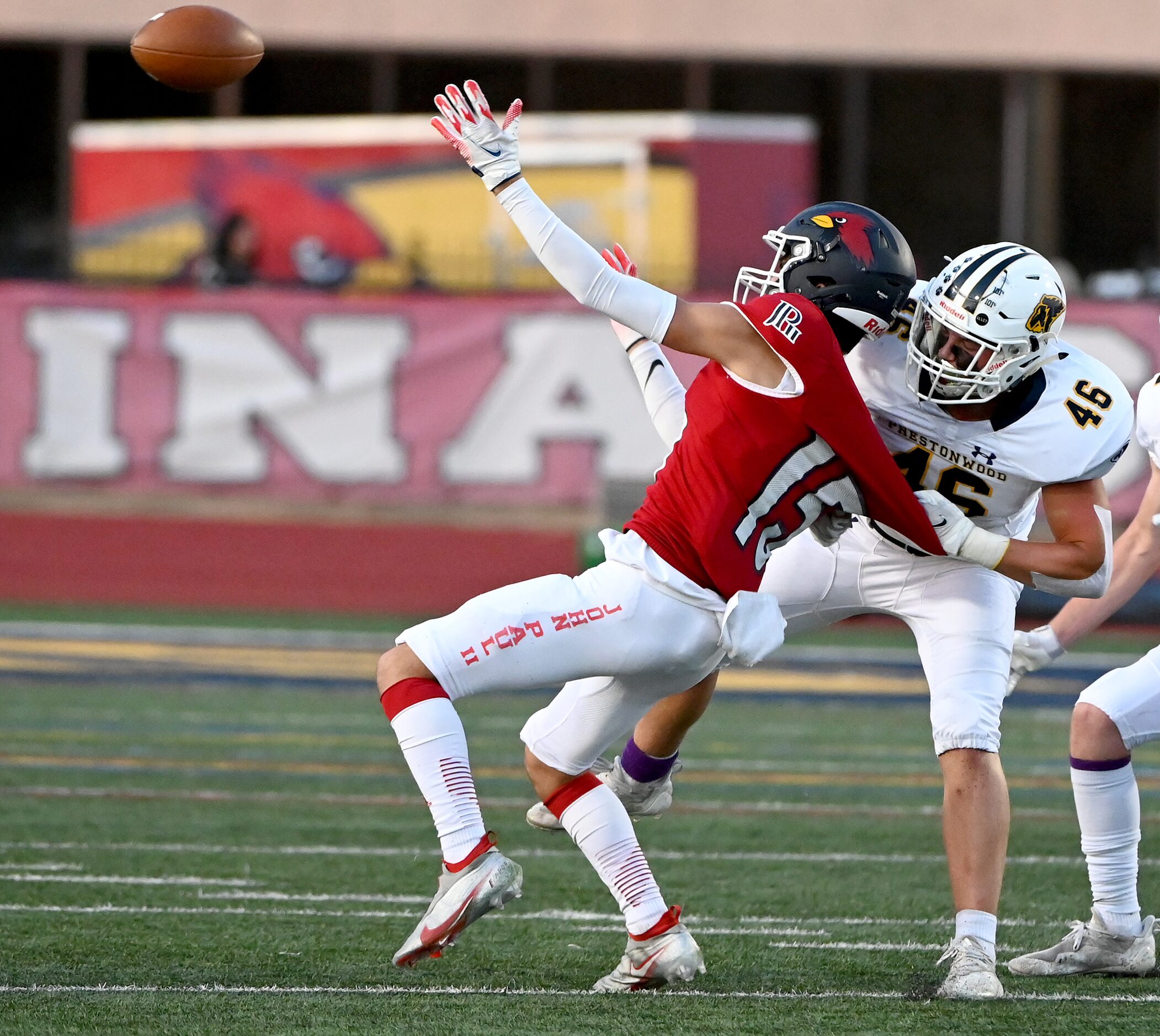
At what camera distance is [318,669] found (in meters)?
10.4

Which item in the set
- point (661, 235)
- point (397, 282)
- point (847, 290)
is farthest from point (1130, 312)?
point (847, 290)

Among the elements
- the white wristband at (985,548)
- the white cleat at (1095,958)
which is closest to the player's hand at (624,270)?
the white wristband at (985,548)

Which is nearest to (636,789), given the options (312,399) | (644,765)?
(644,765)

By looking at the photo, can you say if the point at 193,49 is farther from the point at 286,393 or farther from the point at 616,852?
the point at 286,393

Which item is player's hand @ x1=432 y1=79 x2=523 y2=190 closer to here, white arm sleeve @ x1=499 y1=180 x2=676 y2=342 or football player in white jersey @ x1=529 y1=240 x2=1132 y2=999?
white arm sleeve @ x1=499 y1=180 x2=676 y2=342

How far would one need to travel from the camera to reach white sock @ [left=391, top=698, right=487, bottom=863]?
14.0 feet

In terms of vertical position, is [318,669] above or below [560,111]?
below

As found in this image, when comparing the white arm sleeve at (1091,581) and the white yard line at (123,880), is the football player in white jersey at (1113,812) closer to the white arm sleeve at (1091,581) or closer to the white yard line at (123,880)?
the white arm sleeve at (1091,581)

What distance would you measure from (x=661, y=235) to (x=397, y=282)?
6.39 ft

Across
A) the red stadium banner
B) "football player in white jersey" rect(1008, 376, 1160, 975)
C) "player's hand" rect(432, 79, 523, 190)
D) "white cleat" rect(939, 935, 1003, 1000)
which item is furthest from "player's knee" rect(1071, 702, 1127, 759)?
the red stadium banner

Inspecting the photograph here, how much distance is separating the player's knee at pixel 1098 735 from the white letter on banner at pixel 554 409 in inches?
327

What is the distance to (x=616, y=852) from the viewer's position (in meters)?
4.45

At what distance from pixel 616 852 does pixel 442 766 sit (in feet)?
1.47

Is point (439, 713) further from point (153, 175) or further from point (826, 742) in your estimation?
point (153, 175)
